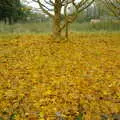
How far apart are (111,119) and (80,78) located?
7.34ft

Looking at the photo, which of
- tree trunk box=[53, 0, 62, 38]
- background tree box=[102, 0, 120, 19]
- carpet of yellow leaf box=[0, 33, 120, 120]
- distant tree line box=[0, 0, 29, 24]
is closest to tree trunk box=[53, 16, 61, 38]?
tree trunk box=[53, 0, 62, 38]

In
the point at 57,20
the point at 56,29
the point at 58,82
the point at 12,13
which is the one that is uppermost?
the point at 12,13

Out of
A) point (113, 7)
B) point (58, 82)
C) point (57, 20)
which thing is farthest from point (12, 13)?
point (58, 82)

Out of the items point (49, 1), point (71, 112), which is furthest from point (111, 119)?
point (49, 1)

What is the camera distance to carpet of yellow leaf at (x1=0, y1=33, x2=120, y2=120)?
212 inches

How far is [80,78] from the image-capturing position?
7293 mm

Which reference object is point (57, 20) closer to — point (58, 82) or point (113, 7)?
point (113, 7)

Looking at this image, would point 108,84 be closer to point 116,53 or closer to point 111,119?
point 111,119

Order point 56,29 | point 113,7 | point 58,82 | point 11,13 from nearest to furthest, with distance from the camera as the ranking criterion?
1. point 58,82
2. point 56,29
3. point 113,7
4. point 11,13

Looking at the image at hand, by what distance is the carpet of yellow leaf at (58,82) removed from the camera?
539 cm

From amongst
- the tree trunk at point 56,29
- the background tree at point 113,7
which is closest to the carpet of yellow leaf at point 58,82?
the tree trunk at point 56,29

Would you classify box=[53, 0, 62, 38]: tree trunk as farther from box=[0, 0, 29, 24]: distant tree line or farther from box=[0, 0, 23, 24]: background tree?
box=[0, 0, 23, 24]: background tree

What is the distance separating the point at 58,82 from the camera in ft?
22.7

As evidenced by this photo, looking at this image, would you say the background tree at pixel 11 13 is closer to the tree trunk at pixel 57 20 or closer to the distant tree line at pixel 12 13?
the distant tree line at pixel 12 13
